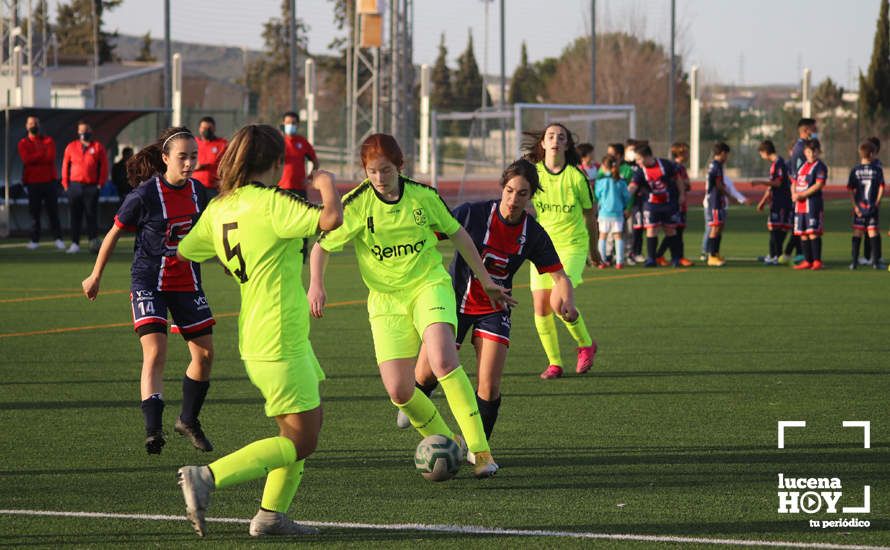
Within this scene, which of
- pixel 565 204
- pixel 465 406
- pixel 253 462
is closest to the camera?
pixel 253 462

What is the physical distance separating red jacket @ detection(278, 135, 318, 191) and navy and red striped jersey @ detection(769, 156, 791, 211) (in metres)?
7.08

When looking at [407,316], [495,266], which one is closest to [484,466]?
[407,316]

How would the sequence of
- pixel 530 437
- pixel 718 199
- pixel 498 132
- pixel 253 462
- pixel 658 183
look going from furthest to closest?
1. pixel 498 132
2. pixel 718 199
3. pixel 658 183
4. pixel 530 437
5. pixel 253 462

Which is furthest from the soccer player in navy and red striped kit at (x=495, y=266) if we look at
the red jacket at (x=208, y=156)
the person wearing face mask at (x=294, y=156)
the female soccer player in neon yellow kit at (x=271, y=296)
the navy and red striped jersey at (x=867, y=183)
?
the navy and red striped jersey at (x=867, y=183)

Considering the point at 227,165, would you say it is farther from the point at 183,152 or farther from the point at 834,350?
the point at 834,350

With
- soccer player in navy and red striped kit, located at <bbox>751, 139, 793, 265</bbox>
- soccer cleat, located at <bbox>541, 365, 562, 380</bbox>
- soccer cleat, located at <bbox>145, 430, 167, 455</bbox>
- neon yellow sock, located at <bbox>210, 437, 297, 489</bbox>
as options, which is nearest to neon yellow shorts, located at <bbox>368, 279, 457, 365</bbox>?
neon yellow sock, located at <bbox>210, 437, 297, 489</bbox>

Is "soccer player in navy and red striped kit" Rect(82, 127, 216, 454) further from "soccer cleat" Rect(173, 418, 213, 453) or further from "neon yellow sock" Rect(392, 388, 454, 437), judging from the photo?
"neon yellow sock" Rect(392, 388, 454, 437)

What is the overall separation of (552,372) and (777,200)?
1158 centimetres

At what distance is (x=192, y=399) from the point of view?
25.4ft

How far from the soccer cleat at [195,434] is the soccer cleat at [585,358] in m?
3.59

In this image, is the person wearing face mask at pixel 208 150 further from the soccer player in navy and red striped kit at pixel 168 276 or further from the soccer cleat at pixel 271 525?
the soccer cleat at pixel 271 525

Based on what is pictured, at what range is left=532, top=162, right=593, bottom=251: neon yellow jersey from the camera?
409 inches

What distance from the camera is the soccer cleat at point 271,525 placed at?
5598 mm

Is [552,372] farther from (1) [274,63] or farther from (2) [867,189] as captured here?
(1) [274,63]
